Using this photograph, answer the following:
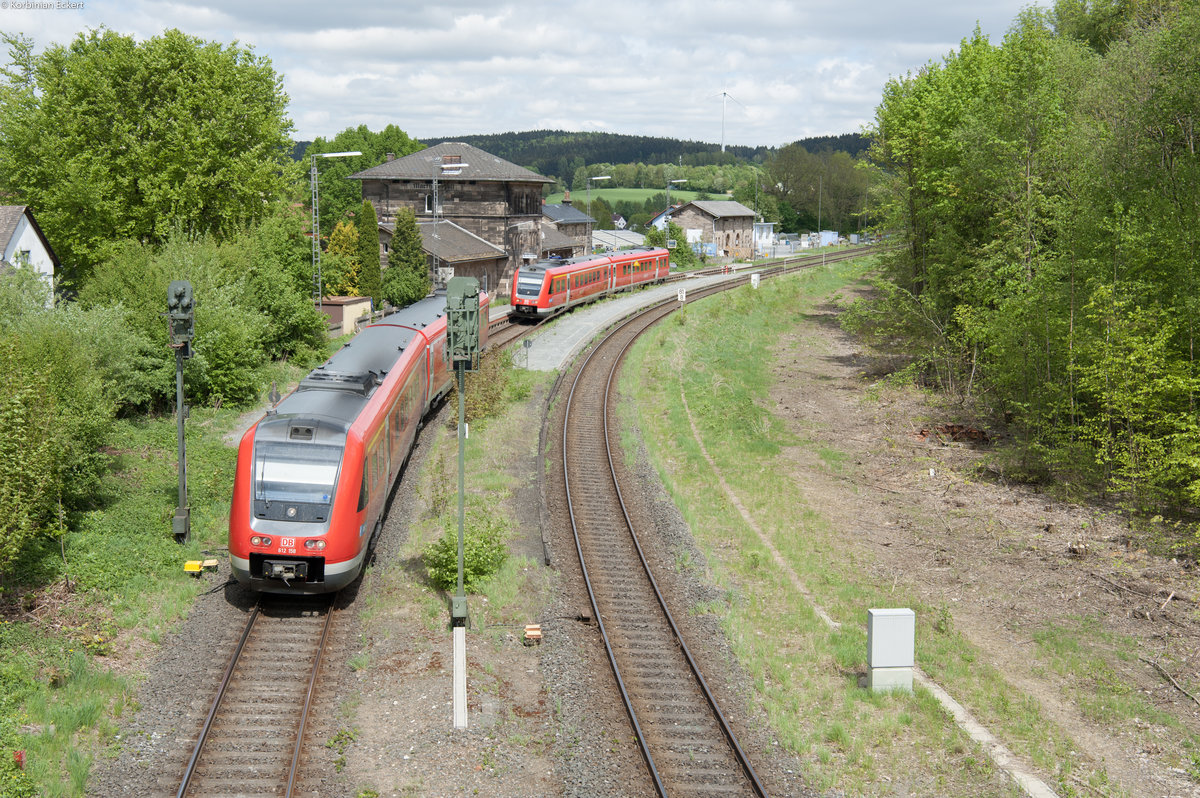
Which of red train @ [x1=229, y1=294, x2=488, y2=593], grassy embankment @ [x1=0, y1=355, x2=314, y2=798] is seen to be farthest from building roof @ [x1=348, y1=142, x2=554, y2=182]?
red train @ [x1=229, y1=294, x2=488, y2=593]

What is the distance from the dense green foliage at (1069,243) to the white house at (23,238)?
28.5 meters

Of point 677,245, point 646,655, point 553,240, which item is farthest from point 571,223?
point 646,655

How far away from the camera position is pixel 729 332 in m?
45.9

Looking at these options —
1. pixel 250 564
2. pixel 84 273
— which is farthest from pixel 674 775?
pixel 84 273

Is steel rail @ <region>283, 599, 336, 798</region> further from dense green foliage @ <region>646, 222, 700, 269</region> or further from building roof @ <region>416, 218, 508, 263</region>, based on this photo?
dense green foliage @ <region>646, 222, 700, 269</region>

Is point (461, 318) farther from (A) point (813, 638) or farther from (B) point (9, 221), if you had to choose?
(B) point (9, 221)

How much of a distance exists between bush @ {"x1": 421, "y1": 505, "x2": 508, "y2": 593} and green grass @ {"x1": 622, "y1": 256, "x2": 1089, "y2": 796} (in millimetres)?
3792

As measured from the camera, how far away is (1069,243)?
Answer: 22.9m

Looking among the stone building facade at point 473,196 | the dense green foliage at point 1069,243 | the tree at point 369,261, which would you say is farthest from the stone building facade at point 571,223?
the dense green foliage at point 1069,243

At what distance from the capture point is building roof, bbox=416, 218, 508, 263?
53344 millimetres

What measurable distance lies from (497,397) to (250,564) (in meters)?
14.2

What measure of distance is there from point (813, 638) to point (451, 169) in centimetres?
5031

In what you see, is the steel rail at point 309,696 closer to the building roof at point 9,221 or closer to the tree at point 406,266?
the building roof at point 9,221

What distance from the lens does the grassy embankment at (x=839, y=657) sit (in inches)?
445
